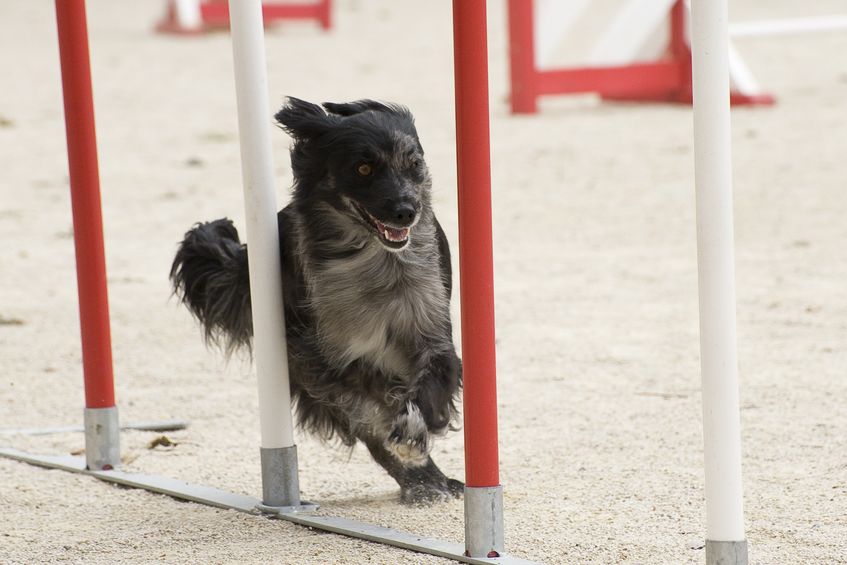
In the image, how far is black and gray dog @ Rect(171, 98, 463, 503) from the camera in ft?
11.5

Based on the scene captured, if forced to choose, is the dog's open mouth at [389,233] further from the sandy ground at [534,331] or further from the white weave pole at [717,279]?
the white weave pole at [717,279]

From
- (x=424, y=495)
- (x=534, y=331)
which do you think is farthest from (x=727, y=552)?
(x=534, y=331)

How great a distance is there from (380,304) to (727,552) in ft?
4.04

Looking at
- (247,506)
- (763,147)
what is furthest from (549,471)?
(763,147)

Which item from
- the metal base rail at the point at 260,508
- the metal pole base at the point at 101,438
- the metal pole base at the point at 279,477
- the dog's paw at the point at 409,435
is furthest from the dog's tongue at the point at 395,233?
the metal pole base at the point at 101,438

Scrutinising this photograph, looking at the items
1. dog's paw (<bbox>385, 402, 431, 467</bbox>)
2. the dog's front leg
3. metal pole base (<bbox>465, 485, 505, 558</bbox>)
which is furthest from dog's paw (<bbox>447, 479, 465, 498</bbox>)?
metal pole base (<bbox>465, 485, 505, 558</bbox>)

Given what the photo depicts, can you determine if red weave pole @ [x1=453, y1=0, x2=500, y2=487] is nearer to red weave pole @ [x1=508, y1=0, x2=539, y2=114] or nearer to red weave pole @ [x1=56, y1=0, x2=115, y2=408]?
red weave pole @ [x1=56, y1=0, x2=115, y2=408]

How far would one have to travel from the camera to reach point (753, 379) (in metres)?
4.84

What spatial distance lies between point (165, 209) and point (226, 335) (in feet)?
14.0

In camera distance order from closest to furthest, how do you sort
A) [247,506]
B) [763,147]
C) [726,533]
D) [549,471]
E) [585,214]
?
[726,533] < [247,506] < [549,471] < [585,214] < [763,147]

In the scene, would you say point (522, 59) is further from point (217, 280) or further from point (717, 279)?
point (717, 279)

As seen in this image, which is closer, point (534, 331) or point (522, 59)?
point (534, 331)

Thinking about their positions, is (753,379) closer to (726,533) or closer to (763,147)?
(726,533)

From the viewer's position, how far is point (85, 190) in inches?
154
